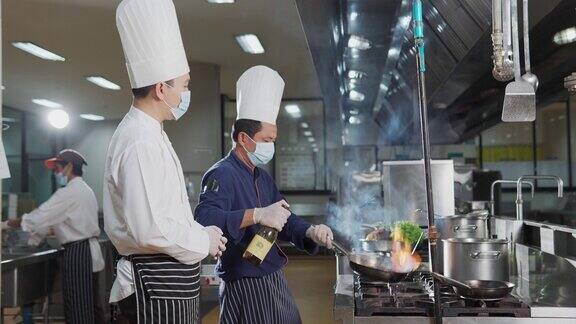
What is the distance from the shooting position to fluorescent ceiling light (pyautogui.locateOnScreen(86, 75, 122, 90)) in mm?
8027

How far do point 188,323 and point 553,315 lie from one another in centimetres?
109

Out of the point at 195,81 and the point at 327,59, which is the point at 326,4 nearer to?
the point at 327,59

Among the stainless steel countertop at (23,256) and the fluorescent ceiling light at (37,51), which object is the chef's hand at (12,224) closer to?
the stainless steel countertop at (23,256)

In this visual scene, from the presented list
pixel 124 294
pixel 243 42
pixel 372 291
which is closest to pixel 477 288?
pixel 372 291

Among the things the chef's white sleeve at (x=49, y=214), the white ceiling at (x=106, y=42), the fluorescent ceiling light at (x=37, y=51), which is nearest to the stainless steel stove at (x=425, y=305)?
the chef's white sleeve at (x=49, y=214)

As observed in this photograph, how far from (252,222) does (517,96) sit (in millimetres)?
1009

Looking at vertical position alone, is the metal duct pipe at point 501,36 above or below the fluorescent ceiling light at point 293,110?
below

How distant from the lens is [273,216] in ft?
6.61

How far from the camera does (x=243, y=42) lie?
21.3 ft

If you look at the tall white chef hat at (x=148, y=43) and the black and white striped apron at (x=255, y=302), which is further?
the black and white striped apron at (x=255, y=302)

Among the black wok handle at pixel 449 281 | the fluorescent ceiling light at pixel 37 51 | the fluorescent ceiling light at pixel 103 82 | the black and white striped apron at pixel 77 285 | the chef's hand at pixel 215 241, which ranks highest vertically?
the fluorescent ceiling light at pixel 37 51

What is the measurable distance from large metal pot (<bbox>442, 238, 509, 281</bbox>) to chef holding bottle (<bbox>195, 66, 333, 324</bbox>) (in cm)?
51

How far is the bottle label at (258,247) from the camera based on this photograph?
6.55 ft

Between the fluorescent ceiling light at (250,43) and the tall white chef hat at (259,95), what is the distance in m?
3.75
